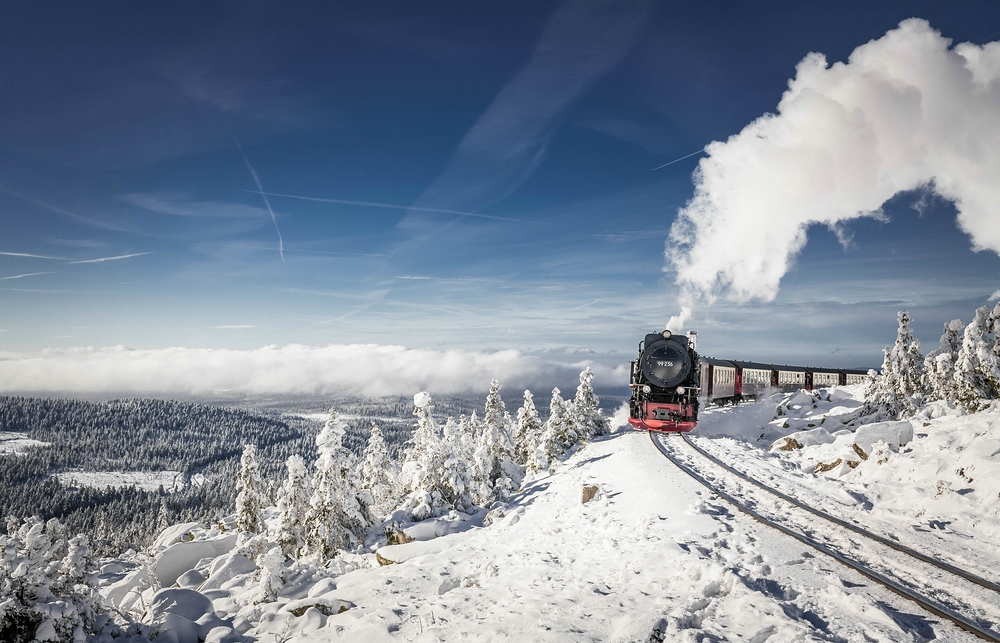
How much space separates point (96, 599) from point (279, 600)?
418cm

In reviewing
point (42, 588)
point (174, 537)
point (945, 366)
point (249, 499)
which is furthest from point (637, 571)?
point (174, 537)

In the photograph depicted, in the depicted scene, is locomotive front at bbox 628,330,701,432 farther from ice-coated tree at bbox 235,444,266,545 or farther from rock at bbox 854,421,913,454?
ice-coated tree at bbox 235,444,266,545

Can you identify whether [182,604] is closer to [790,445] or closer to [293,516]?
[293,516]

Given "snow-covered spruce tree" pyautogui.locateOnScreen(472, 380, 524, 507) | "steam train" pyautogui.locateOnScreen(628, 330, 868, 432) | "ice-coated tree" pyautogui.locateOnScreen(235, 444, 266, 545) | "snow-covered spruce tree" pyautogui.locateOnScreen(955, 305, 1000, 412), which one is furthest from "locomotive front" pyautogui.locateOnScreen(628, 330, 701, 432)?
"ice-coated tree" pyautogui.locateOnScreen(235, 444, 266, 545)

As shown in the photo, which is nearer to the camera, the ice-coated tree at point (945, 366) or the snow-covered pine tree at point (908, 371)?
the ice-coated tree at point (945, 366)

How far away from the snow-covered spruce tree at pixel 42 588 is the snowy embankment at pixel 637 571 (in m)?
1.74

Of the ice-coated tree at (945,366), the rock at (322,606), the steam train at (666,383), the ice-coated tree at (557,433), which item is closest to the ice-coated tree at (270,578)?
the rock at (322,606)

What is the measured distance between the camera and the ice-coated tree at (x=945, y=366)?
69.9ft

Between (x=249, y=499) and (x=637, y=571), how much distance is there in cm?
2965

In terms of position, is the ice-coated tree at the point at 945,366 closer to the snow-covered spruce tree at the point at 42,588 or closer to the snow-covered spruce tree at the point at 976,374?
the snow-covered spruce tree at the point at 976,374

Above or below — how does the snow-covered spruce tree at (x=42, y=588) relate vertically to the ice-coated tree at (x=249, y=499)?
above

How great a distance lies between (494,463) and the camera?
1137 inches

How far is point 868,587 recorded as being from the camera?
7.29m

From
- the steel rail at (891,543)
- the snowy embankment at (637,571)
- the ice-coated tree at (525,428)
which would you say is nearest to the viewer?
the snowy embankment at (637,571)
